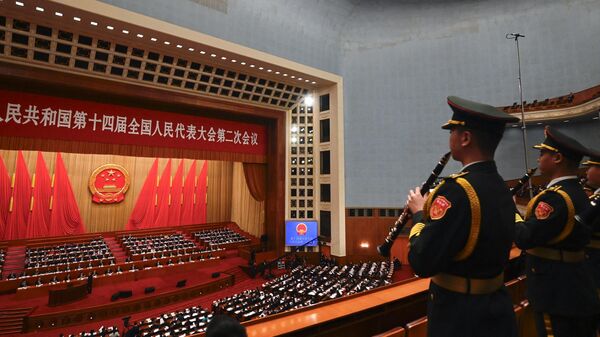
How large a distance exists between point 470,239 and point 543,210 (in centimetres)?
130

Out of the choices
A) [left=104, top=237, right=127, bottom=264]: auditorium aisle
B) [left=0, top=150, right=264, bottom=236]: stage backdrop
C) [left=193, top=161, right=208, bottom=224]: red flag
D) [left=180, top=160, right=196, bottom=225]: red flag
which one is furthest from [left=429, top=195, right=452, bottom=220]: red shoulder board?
[left=193, top=161, right=208, bottom=224]: red flag

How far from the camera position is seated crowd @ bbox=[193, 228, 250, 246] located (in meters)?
14.3

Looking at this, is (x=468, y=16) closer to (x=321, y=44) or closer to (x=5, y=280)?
(x=321, y=44)

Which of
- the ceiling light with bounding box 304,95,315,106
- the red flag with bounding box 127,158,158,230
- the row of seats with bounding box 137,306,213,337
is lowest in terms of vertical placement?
the row of seats with bounding box 137,306,213,337

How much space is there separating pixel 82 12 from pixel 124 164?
863 centimetres

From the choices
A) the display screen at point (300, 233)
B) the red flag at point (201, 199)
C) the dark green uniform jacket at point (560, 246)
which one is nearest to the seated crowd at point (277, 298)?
the display screen at point (300, 233)

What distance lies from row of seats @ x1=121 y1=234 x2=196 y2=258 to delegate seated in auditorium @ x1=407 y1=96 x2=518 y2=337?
469 inches

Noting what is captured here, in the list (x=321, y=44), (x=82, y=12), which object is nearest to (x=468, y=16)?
(x=321, y=44)

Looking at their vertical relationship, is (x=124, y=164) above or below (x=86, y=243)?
above

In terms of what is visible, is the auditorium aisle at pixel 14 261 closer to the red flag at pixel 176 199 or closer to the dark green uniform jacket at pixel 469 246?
the red flag at pixel 176 199

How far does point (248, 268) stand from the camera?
11.6 metres

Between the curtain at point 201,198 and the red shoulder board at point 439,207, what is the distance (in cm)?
1644

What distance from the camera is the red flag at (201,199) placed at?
1667cm

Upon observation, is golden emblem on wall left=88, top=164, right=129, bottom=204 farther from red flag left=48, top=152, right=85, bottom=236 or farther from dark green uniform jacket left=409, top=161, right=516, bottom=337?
dark green uniform jacket left=409, top=161, right=516, bottom=337
